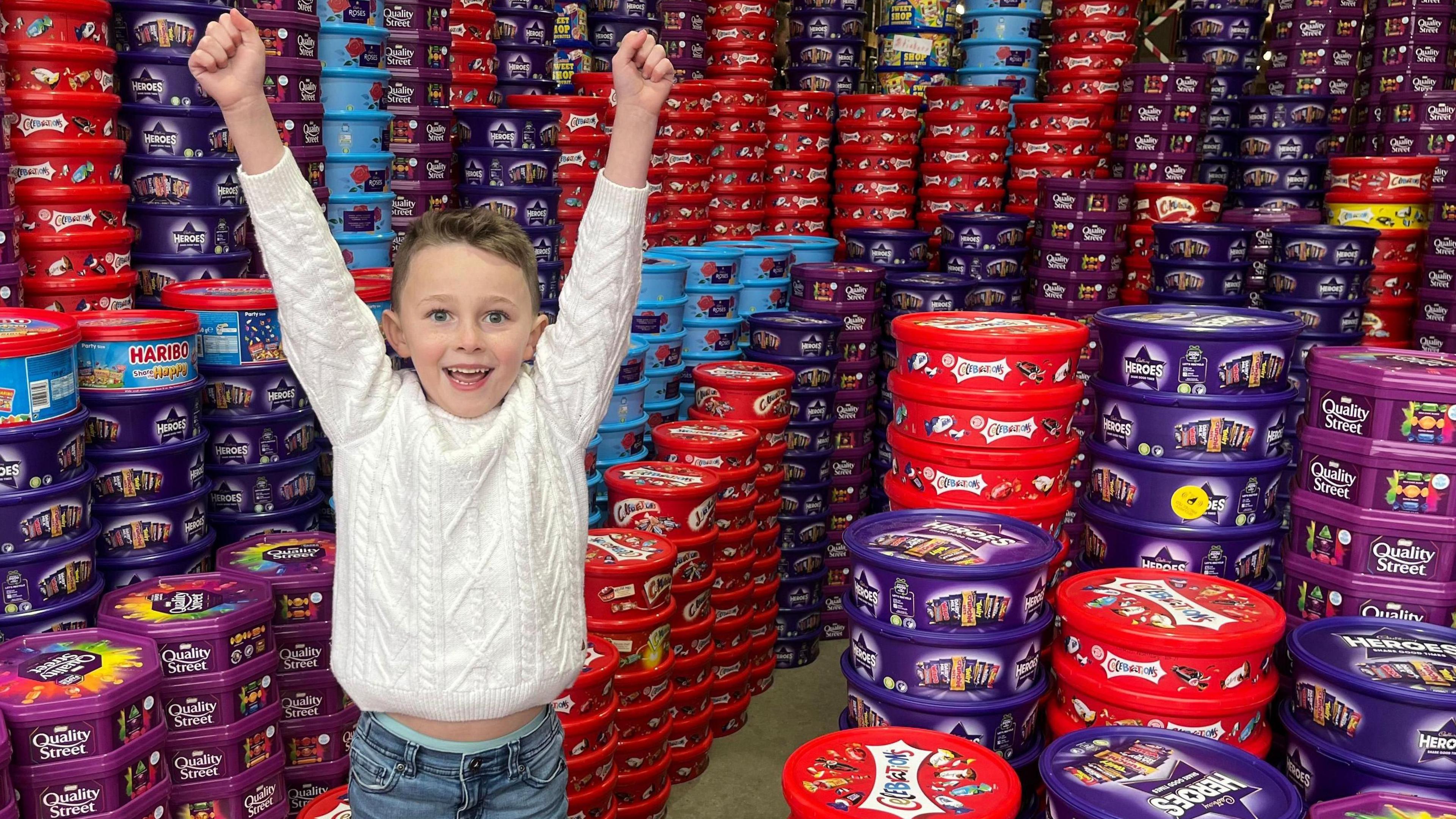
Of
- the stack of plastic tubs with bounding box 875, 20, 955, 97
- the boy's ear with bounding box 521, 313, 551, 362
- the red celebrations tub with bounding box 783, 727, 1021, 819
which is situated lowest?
the red celebrations tub with bounding box 783, 727, 1021, 819

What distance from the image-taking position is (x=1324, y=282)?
4.75m

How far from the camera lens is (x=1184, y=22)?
6539 mm

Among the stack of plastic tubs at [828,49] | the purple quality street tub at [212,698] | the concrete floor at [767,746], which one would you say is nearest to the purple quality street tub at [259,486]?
the purple quality street tub at [212,698]

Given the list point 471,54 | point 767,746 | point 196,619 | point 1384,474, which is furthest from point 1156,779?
point 471,54

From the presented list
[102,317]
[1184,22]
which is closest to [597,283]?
[102,317]

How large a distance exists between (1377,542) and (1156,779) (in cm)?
105

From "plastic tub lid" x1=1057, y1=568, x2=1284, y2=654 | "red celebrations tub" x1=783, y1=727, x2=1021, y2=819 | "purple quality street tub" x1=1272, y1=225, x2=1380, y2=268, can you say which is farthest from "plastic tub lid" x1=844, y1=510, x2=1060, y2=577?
"purple quality street tub" x1=1272, y1=225, x2=1380, y2=268

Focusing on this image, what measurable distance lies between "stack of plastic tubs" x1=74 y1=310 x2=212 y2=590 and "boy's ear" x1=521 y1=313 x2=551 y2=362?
60.4 inches

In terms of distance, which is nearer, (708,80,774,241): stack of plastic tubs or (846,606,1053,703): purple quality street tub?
(846,606,1053,703): purple quality street tub

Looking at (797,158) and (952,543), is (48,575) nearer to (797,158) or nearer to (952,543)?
(952,543)

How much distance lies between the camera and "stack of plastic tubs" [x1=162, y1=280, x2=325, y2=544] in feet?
10.8

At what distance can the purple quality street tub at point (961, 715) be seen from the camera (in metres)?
2.63

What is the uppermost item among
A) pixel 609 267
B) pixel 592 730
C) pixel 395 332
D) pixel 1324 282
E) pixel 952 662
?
pixel 609 267

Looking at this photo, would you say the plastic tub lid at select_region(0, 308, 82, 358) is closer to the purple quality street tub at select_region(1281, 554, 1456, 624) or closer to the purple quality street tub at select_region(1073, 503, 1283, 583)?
the purple quality street tub at select_region(1073, 503, 1283, 583)
